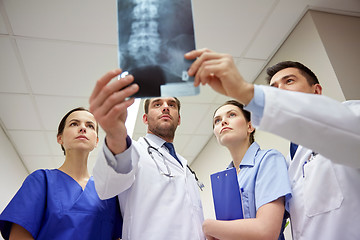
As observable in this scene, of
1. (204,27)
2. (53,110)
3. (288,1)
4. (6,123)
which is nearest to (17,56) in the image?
(53,110)

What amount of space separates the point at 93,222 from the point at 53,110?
211cm

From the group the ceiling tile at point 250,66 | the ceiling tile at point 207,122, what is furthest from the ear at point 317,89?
the ceiling tile at point 207,122

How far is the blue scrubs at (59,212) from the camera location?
1146 millimetres

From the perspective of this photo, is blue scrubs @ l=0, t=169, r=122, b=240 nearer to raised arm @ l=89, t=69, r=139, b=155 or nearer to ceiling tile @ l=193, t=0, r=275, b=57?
raised arm @ l=89, t=69, r=139, b=155

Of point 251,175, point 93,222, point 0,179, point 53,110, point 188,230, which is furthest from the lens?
point 53,110

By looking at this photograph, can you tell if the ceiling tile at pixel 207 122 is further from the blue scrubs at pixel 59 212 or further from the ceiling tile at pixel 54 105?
the blue scrubs at pixel 59 212

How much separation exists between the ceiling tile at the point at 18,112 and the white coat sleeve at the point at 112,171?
2184 mm

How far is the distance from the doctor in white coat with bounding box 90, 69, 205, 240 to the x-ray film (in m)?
0.05

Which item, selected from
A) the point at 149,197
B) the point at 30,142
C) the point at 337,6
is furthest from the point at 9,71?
the point at 337,6

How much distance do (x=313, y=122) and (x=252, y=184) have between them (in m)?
0.61

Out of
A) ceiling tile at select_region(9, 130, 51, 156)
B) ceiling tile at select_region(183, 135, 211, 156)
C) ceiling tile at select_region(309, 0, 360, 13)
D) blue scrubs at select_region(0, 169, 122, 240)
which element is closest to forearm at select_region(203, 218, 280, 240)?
blue scrubs at select_region(0, 169, 122, 240)

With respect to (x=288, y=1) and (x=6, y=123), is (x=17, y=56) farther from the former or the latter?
(x=288, y=1)

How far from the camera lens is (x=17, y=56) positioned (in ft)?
7.52

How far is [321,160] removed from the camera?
3.59 ft
